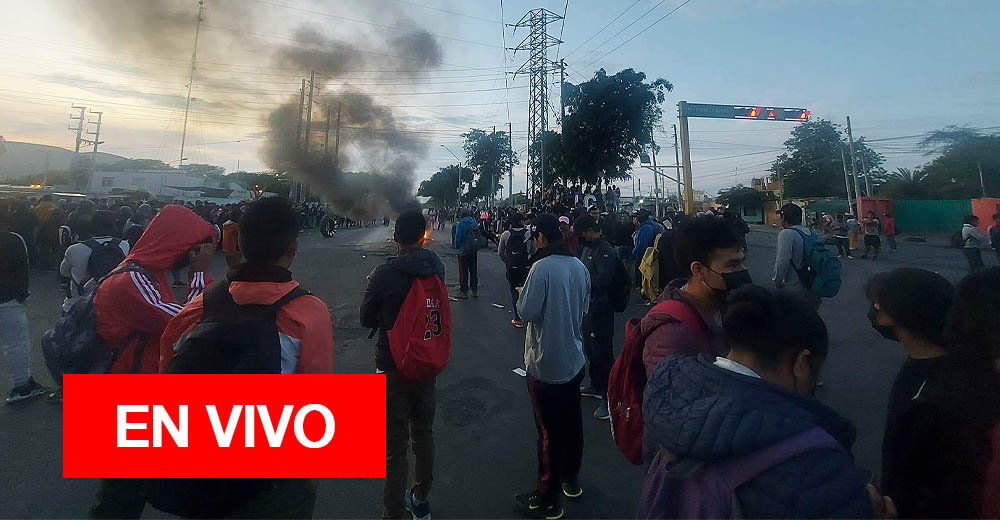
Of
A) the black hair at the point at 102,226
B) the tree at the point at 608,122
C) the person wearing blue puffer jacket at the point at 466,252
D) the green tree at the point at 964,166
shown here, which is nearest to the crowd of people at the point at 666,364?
the black hair at the point at 102,226

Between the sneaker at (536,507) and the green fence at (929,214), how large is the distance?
34.0 metres

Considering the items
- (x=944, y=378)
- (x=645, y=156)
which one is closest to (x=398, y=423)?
(x=944, y=378)

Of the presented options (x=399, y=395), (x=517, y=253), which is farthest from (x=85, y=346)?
(x=517, y=253)

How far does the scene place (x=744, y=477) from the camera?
3.09ft

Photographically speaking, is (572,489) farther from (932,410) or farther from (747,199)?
(747,199)

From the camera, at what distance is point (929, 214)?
26.8m

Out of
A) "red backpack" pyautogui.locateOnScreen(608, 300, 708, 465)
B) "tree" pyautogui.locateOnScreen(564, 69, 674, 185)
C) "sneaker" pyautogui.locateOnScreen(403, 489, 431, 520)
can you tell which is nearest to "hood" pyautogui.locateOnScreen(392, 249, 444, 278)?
"red backpack" pyautogui.locateOnScreen(608, 300, 708, 465)

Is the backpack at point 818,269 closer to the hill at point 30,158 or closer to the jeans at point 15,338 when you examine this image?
the jeans at point 15,338

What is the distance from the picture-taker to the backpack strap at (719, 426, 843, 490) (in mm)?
902

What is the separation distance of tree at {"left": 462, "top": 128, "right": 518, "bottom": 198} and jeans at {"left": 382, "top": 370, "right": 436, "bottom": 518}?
3559 cm

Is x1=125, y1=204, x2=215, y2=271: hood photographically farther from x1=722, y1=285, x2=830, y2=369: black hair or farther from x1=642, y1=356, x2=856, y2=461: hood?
x1=722, y1=285, x2=830, y2=369: black hair

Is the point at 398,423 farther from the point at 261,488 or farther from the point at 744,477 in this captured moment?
the point at 744,477

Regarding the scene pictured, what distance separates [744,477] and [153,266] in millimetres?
2356

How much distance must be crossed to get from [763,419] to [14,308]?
5.26m
